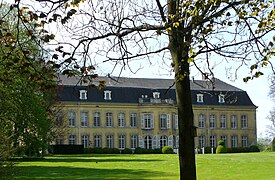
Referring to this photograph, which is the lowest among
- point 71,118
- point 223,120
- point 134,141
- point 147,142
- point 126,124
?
point 147,142

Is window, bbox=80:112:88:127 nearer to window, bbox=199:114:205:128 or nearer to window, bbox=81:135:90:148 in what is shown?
window, bbox=81:135:90:148

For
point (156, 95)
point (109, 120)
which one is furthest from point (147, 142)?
point (156, 95)

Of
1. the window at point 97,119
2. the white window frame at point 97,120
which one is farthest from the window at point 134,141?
the window at point 97,119

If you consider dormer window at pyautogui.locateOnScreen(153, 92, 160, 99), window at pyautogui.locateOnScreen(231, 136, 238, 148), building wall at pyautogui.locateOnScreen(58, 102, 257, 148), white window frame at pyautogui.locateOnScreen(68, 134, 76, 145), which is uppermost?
dormer window at pyautogui.locateOnScreen(153, 92, 160, 99)

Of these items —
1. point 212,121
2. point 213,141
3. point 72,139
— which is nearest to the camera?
point 72,139

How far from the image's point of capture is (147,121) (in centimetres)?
6041

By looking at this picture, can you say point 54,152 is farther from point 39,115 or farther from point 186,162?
point 186,162

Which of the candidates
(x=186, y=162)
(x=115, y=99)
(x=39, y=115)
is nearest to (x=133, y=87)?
(x=115, y=99)

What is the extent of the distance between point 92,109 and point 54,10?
2111 inches

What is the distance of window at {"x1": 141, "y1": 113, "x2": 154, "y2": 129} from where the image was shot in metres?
60.2

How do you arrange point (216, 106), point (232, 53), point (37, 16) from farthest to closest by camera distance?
point (216, 106), point (232, 53), point (37, 16)

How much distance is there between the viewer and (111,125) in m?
60.2

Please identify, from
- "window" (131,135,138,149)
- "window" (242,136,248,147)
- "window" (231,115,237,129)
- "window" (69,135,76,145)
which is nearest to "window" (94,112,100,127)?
"window" (69,135,76,145)

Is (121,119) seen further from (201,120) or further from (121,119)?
(201,120)
